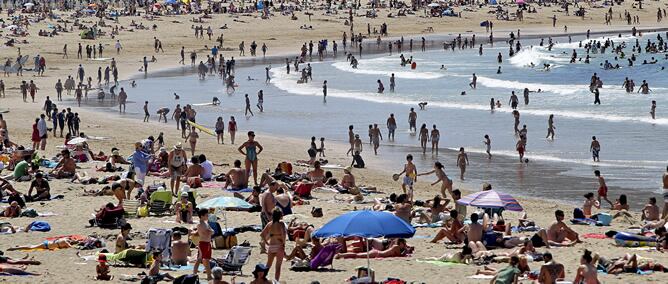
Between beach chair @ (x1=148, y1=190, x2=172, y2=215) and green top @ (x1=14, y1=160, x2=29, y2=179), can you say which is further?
green top @ (x1=14, y1=160, x2=29, y2=179)

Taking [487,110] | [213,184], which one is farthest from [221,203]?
[487,110]

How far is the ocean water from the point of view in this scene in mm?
25344

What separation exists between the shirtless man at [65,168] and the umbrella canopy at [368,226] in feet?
32.5

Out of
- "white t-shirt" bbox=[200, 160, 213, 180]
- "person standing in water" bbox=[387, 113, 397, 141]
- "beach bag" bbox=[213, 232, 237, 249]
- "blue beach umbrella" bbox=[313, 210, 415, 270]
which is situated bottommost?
"person standing in water" bbox=[387, 113, 397, 141]

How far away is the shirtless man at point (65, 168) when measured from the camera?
21.9 meters

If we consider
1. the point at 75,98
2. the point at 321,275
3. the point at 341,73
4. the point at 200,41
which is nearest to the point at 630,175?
the point at 321,275

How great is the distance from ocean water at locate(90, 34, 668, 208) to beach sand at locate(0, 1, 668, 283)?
1808mm

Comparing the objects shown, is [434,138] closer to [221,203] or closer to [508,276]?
[221,203]

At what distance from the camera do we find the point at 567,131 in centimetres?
3250

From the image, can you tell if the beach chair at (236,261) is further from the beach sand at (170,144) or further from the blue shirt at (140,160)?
the blue shirt at (140,160)

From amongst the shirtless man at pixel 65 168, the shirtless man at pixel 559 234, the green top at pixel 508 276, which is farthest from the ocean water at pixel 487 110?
the green top at pixel 508 276

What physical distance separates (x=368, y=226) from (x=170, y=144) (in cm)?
1634

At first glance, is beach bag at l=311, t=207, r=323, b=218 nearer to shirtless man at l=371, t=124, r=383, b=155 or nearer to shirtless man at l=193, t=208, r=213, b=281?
shirtless man at l=193, t=208, r=213, b=281

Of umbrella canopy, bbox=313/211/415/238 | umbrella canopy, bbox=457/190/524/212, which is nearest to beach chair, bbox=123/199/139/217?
umbrella canopy, bbox=457/190/524/212
